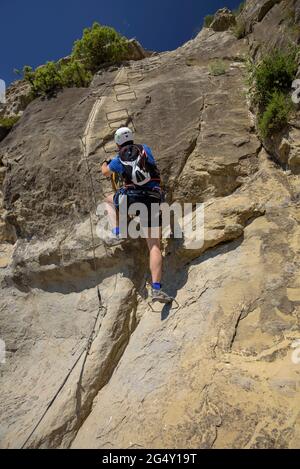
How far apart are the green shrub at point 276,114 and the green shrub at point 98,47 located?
18.3 feet

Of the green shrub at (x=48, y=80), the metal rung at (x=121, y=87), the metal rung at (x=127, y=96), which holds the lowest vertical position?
the metal rung at (x=127, y=96)

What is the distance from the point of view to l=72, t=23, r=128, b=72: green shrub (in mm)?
10873

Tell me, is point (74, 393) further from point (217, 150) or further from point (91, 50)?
point (91, 50)

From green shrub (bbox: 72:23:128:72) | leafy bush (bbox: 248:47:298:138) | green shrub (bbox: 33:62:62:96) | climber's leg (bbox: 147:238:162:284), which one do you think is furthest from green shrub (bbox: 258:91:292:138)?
green shrub (bbox: 33:62:62:96)

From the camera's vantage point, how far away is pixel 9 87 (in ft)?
40.1

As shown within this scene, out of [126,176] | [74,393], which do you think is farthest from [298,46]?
[74,393]

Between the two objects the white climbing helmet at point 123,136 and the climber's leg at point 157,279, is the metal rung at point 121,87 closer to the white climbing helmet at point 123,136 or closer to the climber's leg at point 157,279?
the white climbing helmet at point 123,136

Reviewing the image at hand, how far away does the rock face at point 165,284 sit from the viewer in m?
4.55

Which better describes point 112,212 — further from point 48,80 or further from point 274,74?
point 48,80

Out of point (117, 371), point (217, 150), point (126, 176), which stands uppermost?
point (217, 150)

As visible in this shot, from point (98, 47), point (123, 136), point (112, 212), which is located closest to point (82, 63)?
point (98, 47)

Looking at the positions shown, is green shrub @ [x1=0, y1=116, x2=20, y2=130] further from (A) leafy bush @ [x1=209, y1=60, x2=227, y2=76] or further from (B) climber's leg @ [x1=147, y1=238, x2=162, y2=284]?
(B) climber's leg @ [x1=147, y1=238, x2=162, y2=284]

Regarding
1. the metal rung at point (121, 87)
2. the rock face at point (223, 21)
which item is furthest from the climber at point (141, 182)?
the rock face at point (223, 21)

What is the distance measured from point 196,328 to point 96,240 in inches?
99.0
